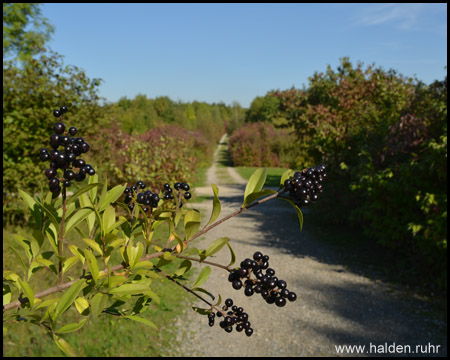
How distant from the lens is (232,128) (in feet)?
174

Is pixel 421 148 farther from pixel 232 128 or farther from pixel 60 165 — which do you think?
pixel 232 128

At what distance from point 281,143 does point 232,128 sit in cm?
2549

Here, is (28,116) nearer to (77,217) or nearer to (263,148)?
(77,217)

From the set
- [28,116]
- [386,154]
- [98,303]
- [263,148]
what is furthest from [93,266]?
[263,148]

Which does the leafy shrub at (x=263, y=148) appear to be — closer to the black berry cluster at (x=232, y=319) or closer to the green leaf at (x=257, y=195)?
the black berry cluster at (x=232, y=319)

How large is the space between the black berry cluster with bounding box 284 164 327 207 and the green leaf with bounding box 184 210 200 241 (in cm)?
25

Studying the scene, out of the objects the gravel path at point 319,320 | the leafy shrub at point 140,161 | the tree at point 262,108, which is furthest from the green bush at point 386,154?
the tree at point 262,108

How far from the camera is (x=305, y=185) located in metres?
0.96

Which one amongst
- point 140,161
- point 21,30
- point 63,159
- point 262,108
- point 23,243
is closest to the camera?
point 63,159

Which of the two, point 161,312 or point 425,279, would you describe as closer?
point 161,312

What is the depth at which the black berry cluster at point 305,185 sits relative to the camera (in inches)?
37.6

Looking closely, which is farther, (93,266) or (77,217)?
(77,217)

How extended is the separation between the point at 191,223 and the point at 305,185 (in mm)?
318

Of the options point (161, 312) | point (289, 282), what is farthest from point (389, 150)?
point (161, 312)
